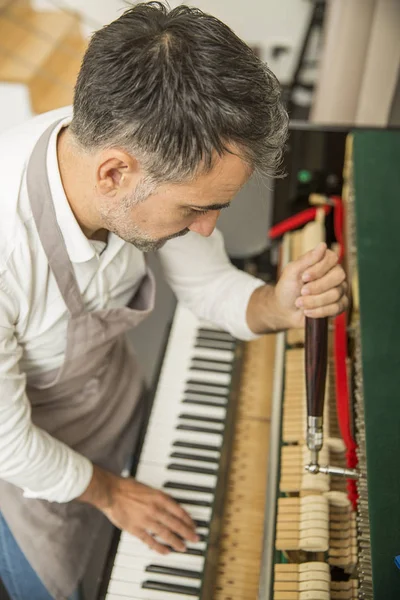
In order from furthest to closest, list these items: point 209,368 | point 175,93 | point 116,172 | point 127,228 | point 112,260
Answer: point 209,368 < point 112,260 < point 127,228 < point 116,172 < point 175,93

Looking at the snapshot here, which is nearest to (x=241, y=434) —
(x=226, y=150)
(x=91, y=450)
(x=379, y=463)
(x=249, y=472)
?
(x=249, y=472)

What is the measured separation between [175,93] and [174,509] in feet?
3.76

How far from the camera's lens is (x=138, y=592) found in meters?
1.79

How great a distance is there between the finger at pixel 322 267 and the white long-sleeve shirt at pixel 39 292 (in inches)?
16.6

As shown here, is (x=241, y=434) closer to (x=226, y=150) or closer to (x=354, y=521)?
(x=354, y=521)

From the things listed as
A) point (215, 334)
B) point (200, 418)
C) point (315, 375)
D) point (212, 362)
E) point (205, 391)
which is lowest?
point (315, 375)

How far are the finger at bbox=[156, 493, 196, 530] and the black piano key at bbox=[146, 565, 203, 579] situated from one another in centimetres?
12

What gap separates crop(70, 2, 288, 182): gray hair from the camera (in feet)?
4.07

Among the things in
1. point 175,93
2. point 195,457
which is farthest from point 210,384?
point 175,93

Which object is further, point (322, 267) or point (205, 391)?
point (205, 391)

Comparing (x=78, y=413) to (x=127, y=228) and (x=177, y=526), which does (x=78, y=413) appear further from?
(x=127, y=228)

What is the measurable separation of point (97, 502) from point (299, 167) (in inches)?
49.1

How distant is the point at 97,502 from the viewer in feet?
5.91

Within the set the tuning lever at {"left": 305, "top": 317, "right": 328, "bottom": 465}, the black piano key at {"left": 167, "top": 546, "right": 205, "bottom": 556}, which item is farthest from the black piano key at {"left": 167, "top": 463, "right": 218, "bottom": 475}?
the tuning lever at {"left": 305, "top": 317, "right": 328, "bottom": 465}
